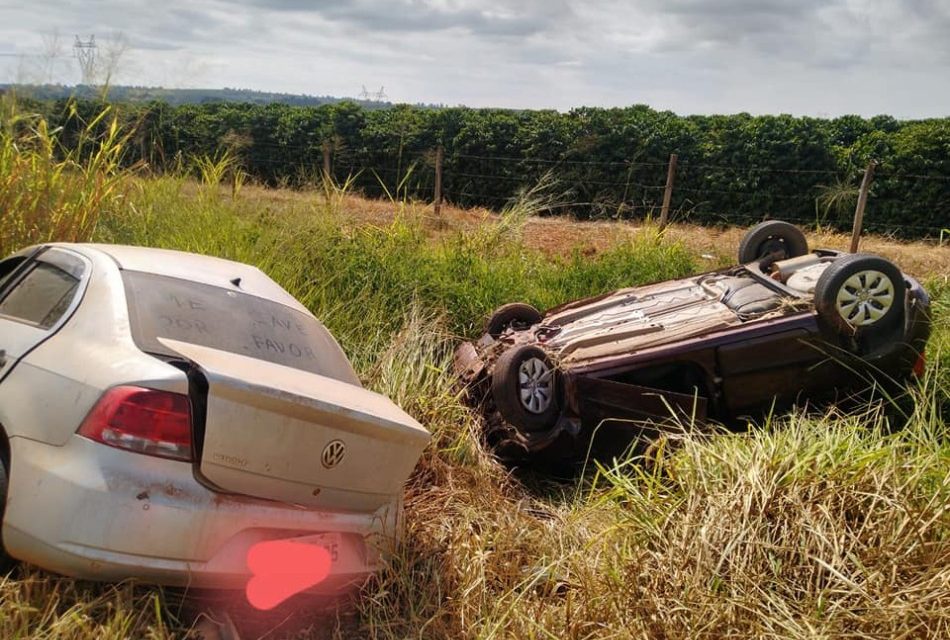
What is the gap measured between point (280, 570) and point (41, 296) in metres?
1.70

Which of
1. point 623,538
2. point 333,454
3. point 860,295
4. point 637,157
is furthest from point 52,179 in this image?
point 637,157

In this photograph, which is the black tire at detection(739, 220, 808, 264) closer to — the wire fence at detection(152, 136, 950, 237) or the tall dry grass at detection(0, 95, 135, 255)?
the tall dry grass at detection(0, 95, 135, 255)

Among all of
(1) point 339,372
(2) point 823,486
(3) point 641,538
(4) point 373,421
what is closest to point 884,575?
(2) point 823,486

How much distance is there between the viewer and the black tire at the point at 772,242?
7.16 metres

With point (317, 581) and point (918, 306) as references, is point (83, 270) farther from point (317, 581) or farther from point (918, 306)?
point (918, 306)

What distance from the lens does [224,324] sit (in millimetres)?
3477

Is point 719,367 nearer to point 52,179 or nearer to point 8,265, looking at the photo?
point 8,265

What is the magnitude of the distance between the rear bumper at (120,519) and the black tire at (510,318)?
393cm

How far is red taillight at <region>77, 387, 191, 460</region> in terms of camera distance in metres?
2.74

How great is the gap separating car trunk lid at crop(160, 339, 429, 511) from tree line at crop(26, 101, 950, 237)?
10675 mm

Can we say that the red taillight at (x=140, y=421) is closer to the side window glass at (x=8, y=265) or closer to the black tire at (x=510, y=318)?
the side window glass at (x=8, y=265)

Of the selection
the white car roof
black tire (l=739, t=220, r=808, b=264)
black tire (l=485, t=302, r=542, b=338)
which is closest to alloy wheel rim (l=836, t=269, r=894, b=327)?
black tire (l=739, t=220, r=808, b=264)

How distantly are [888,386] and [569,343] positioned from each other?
221cm

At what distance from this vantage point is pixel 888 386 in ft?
18.3
